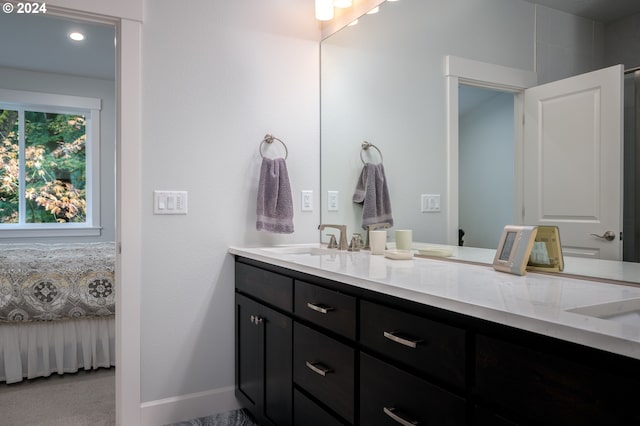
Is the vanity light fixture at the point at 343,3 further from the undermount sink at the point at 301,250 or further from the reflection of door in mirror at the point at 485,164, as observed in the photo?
the undermount sink at the point at 301,250

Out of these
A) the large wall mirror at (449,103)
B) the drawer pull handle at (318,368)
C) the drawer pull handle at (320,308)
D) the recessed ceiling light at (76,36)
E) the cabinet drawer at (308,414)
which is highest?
the recessed ceiling light at (76,36)

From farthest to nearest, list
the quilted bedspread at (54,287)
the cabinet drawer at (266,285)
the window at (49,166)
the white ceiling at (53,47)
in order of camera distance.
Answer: the window at (49,166) → the white ceiling at (53,47) → the quilted bedspread at (54,287) → the cabinet drawer at (266,285)

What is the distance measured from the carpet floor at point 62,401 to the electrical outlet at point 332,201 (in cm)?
156

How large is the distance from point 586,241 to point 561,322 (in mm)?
656

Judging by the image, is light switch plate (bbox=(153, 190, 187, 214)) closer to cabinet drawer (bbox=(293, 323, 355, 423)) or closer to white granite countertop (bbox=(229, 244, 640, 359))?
white granite countertop (bbox=(229, 244, 640, 359))

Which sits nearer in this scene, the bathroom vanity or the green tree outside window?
the bathroom vanity

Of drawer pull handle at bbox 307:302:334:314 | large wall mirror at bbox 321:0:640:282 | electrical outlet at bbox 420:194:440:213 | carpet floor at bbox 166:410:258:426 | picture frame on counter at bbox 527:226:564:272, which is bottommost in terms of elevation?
carpet floor at bbox 166:410:258:426

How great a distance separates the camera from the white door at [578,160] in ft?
4.09

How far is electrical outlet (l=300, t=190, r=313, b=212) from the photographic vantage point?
262cm

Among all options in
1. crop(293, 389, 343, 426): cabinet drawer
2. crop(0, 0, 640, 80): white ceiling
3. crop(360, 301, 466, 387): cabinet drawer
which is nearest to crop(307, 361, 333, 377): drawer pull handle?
crop(293, 389, 343, 426): cabinet drawer

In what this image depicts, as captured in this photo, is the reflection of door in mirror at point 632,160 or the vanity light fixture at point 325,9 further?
the vanity light fixture at point 325,9

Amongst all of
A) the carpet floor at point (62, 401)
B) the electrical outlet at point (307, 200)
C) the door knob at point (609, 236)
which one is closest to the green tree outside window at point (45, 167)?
the carpet floor at point (62, 401)

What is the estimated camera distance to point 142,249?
2195mm

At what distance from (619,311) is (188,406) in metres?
1.97
